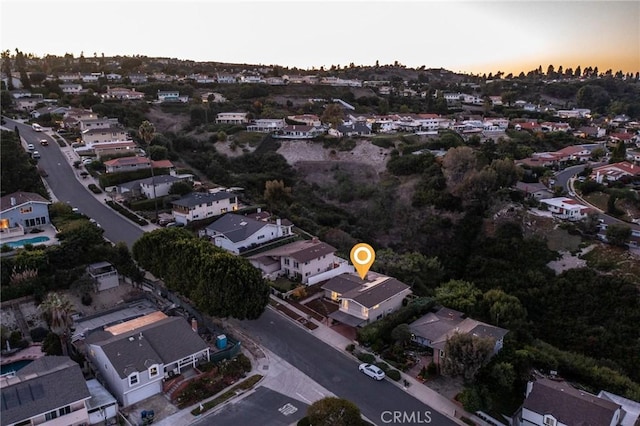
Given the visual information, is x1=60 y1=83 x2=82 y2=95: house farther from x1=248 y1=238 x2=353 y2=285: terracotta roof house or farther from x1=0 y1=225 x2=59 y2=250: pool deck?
x1=248 y1=238 x2=353 y2=285: terracotta roof house

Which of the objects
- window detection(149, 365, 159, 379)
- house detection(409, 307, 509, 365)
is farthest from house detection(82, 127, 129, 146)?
house detection(409, 307, 509, 365)

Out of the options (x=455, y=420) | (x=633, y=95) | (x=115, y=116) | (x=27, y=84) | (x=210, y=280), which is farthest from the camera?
(x=633, y=95)

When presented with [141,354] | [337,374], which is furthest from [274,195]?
[141,354]

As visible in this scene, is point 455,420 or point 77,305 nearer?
point 455,420

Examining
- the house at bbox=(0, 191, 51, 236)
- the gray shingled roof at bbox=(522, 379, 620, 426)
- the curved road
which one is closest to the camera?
the gray shingled roof at bbox=(522, 379, 620, 426)

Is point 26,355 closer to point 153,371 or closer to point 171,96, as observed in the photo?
point 153,371

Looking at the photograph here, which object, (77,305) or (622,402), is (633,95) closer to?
(622,402)

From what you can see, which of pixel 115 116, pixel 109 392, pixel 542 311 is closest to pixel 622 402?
pixel 542 311
